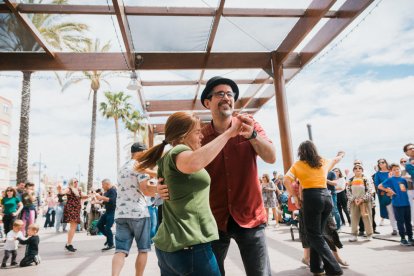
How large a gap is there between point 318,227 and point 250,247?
8.26 feet

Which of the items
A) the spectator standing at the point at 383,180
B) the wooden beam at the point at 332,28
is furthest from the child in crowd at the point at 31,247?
the spectator standing at the point at 383,180

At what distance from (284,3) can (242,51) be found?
75.8 inches

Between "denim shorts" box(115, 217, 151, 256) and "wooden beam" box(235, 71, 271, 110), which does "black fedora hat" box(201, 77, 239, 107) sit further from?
"wooden beam" box(235, 71, 271, 110)

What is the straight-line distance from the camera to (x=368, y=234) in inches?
278

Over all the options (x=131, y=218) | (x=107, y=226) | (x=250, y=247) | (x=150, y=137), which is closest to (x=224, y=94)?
(x=250, y=247)

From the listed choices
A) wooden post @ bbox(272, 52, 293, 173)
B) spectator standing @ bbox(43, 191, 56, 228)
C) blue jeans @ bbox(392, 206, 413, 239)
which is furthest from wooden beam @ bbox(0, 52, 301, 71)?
spectator standing @ bbox(43, 191, 56, 228)

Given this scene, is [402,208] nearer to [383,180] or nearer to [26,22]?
[383,180]

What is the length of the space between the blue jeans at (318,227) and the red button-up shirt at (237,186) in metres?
2.33

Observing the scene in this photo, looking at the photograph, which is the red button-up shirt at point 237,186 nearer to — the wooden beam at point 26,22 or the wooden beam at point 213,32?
the wooden beam at point 213,32

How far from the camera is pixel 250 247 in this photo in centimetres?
221

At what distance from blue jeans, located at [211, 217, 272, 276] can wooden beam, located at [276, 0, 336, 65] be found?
4784mm

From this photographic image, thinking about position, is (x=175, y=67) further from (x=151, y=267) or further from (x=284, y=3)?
(x=151, y=267)

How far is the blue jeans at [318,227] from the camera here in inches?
167

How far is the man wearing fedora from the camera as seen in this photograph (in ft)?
7.25
